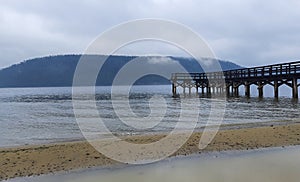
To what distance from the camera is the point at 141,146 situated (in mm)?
9828

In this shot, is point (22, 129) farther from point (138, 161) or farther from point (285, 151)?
point (285, 151)

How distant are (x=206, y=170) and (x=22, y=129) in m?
12.2

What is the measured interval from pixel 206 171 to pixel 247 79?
3479cm

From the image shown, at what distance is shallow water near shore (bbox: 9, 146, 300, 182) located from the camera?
628 cm

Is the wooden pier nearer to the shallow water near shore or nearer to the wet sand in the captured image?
the wet sand

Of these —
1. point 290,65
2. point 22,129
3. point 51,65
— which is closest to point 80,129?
point 22,129

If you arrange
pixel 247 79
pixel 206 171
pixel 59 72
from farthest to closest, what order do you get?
pixel 59 72
pixel 247 79
pixel 206 171

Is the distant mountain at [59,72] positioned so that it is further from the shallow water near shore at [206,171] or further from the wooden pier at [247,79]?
the shallow water near shore at [206,171]

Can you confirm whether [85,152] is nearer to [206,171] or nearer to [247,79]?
[206,171]

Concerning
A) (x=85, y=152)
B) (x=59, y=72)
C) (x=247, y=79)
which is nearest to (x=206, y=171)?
(x=85, y=152)

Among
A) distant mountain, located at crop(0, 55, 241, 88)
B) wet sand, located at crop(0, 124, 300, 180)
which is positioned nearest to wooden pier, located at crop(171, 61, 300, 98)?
wet sand, located at crop(0, 124, 300, 180)

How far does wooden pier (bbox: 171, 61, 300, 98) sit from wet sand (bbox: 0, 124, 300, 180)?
22.3 m

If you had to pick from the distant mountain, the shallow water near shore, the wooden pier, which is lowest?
the shallow water near shore

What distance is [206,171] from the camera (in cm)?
673
